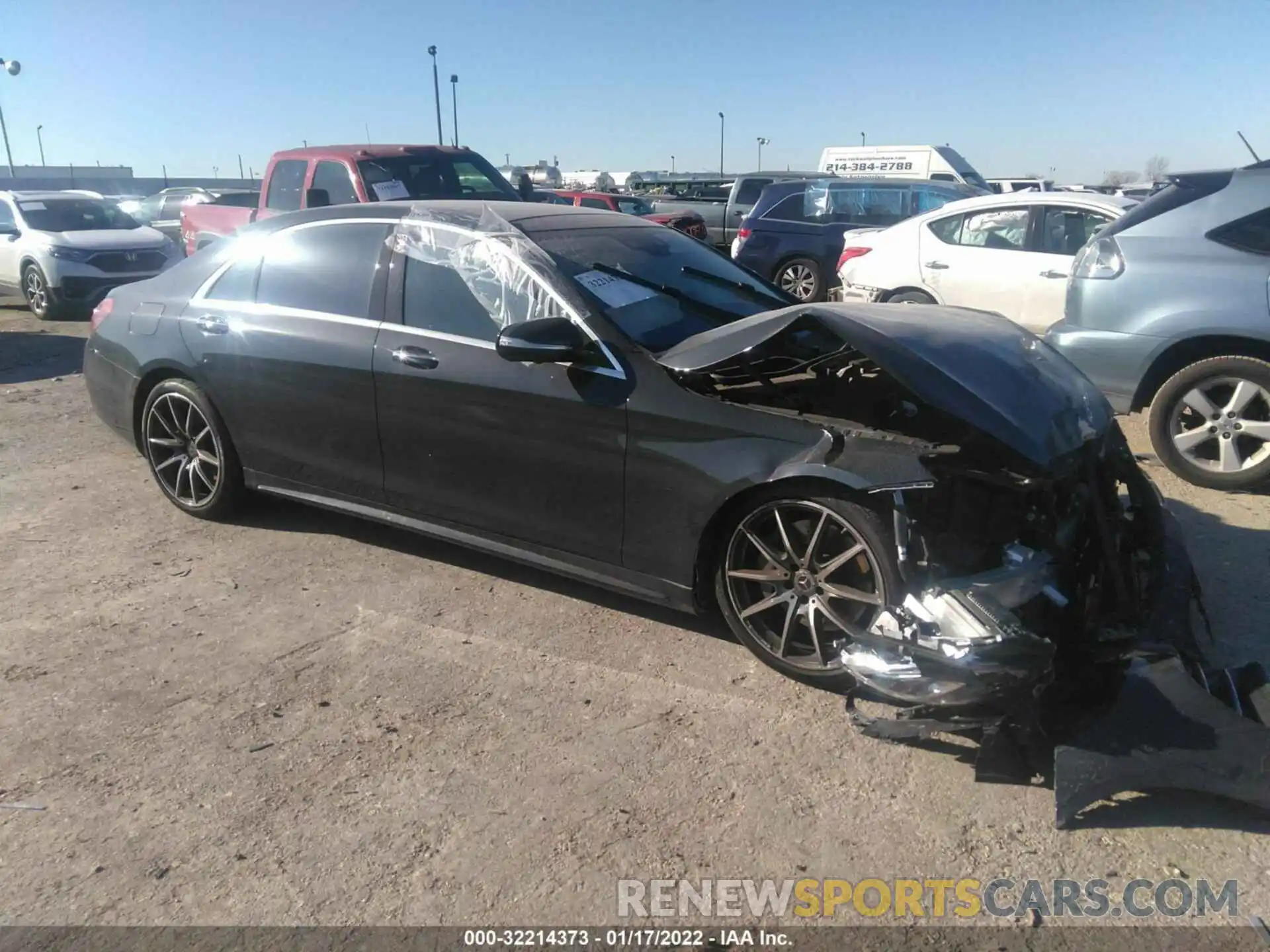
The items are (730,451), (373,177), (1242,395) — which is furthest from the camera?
(373,177)

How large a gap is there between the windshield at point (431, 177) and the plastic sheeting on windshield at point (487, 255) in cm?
520

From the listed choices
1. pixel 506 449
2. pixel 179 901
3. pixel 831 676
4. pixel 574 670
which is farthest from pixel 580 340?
pixel 179 901

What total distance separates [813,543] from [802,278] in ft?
34.6

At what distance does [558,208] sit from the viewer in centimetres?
468

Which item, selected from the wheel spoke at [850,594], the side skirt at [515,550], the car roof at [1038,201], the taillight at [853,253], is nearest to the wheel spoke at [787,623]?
the wheel spoke at [850,594]

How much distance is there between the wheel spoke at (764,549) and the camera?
3393 mm

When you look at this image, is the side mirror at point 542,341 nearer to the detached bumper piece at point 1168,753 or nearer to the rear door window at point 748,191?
the detached bumper piece at point 1168,753

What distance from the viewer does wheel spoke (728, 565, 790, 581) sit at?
339cm

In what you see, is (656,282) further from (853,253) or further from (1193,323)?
(853,253)

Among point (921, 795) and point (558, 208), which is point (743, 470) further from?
point (558, 208)

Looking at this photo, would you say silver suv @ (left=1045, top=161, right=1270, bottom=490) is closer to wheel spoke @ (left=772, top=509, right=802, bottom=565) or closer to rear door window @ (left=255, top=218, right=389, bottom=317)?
wheel spoke @ (left=772, top=509, right=802, bottom=565)

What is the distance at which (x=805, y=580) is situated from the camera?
11.0 ft

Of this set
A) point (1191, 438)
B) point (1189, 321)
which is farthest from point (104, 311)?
point (1191, 438)

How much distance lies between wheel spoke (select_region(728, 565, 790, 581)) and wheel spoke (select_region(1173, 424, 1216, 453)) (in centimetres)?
342
